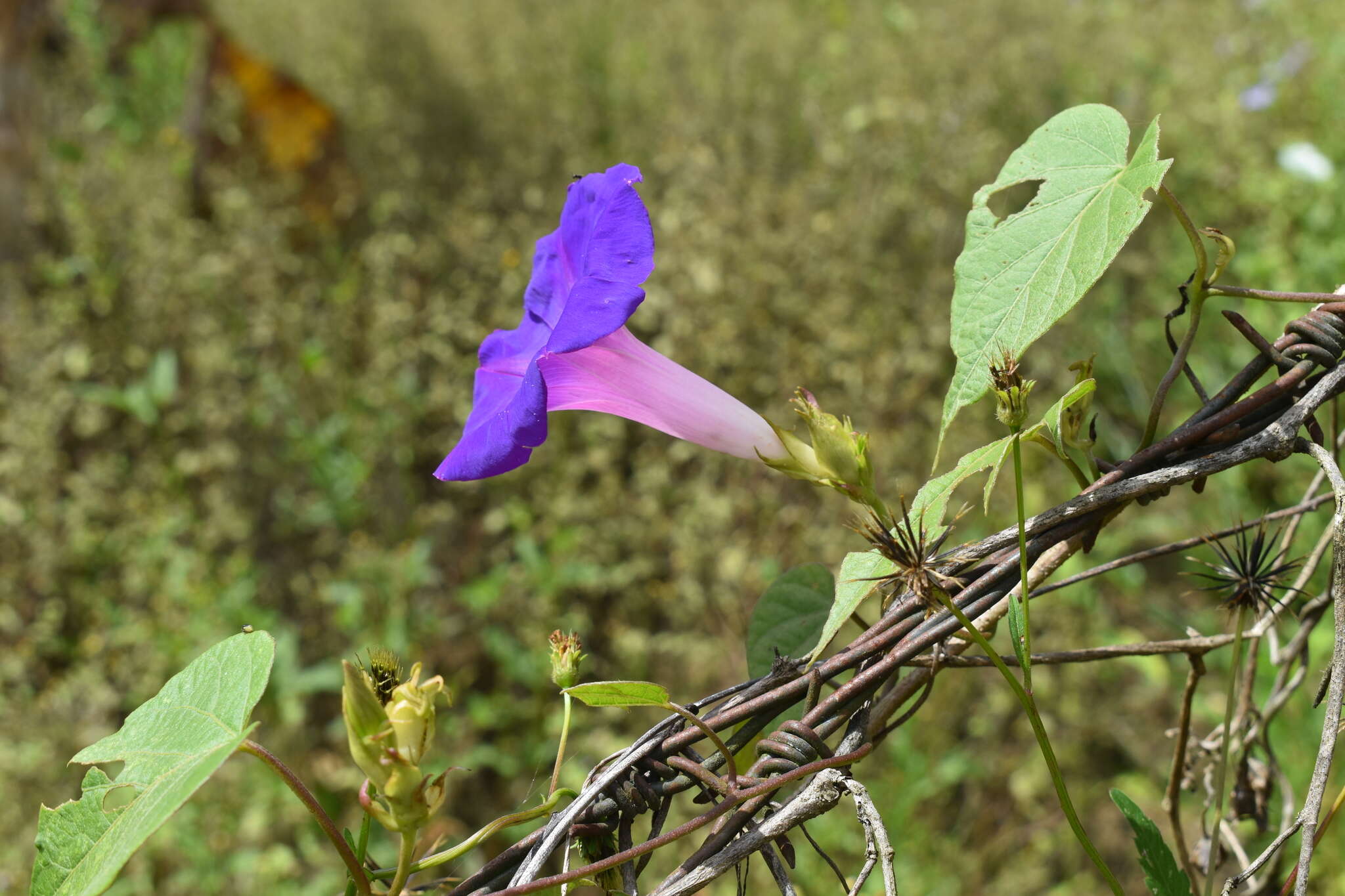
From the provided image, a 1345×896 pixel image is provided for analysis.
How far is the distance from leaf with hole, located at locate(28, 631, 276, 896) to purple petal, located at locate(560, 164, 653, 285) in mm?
335

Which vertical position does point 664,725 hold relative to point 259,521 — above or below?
below

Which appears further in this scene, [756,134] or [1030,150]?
[756,134]

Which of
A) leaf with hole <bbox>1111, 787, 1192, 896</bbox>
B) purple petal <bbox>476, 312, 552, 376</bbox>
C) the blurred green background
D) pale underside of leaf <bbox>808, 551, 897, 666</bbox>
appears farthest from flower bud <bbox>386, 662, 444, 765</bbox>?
the blurred green background

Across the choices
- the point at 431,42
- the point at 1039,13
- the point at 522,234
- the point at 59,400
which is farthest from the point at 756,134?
the point at 59,400

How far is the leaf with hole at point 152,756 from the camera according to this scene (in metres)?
0.53

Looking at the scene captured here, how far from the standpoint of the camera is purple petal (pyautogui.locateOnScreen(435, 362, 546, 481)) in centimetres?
65

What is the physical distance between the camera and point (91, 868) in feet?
1.74

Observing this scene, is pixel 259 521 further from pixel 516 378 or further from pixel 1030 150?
pixel 1030 150

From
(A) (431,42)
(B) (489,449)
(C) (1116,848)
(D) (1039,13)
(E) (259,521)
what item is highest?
(A) (431,42)

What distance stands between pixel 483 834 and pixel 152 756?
21 centimetres

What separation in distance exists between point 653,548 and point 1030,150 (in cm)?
198

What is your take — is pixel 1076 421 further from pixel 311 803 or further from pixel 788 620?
pixel 311 803

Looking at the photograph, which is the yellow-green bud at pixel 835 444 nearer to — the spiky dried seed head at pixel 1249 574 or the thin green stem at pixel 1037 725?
the thin green stem at pixel 1037 725

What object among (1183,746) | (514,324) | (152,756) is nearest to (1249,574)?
(1183,746)
